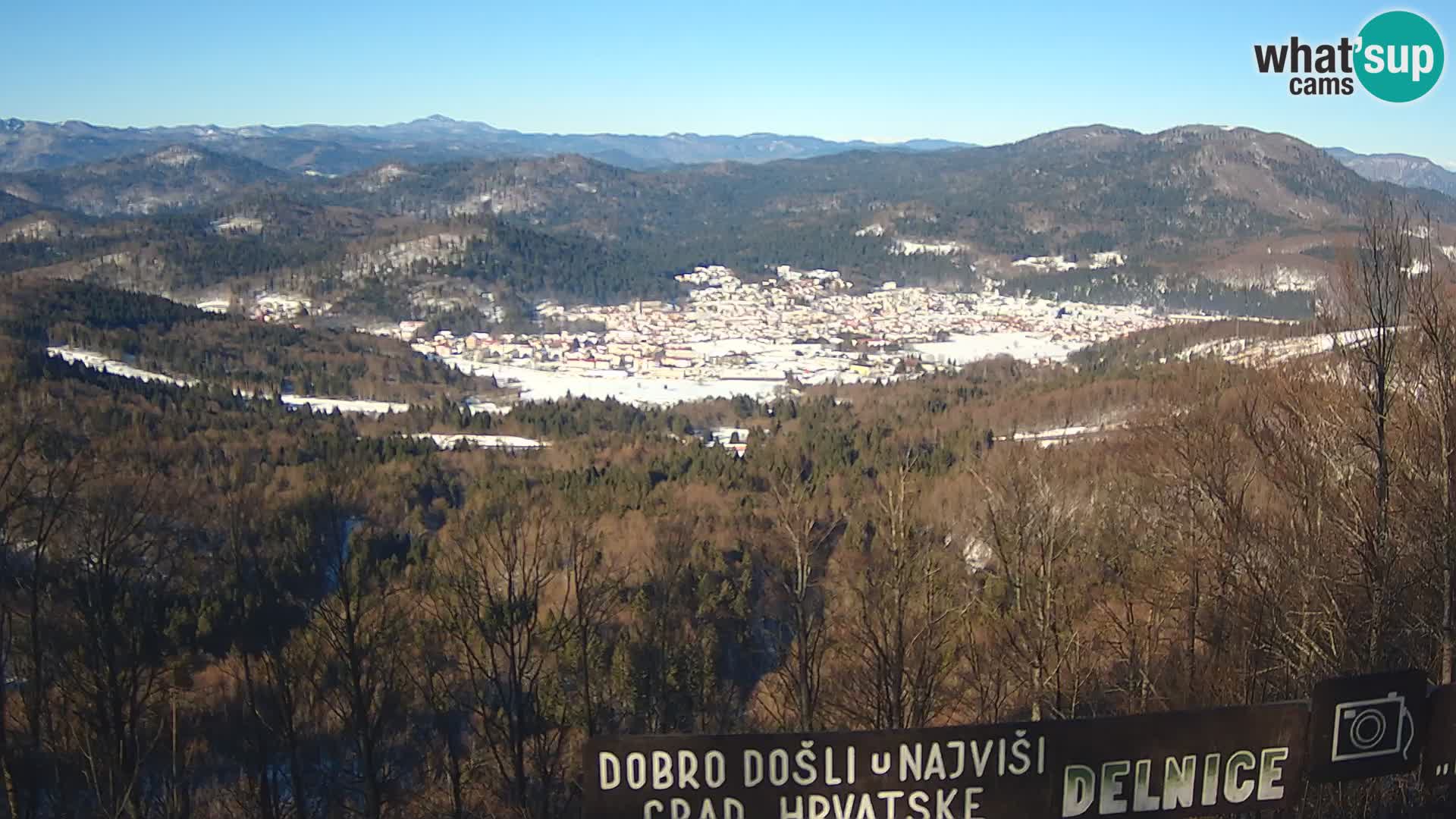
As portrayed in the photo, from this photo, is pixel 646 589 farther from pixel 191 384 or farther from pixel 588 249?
pixel 588 249

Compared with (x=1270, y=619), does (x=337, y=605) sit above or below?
below

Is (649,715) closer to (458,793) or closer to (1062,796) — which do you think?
(458,793)

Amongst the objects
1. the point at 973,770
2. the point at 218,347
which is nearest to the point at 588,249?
the point at 218,347

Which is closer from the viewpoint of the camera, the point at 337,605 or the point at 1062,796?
the point at 1062,796

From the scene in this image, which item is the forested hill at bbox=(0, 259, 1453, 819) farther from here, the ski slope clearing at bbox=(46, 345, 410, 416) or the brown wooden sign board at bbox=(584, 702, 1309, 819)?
the ski slope clearing at bbox=(46, 345, 410, 416)

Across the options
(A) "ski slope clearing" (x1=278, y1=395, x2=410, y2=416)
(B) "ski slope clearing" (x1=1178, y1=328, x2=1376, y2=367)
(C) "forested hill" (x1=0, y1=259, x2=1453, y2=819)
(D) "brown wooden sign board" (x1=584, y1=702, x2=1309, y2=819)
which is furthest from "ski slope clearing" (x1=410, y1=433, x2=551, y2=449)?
(D) "brown wooden sign board" (x1=584, y1=702, x2=1309, y2=819)

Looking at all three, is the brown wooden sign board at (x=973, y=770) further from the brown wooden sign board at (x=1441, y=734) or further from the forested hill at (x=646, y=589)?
the forested hill at (x=646, y=589)

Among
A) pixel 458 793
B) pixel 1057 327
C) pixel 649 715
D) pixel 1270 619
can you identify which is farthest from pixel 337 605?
pixel 1057 327
